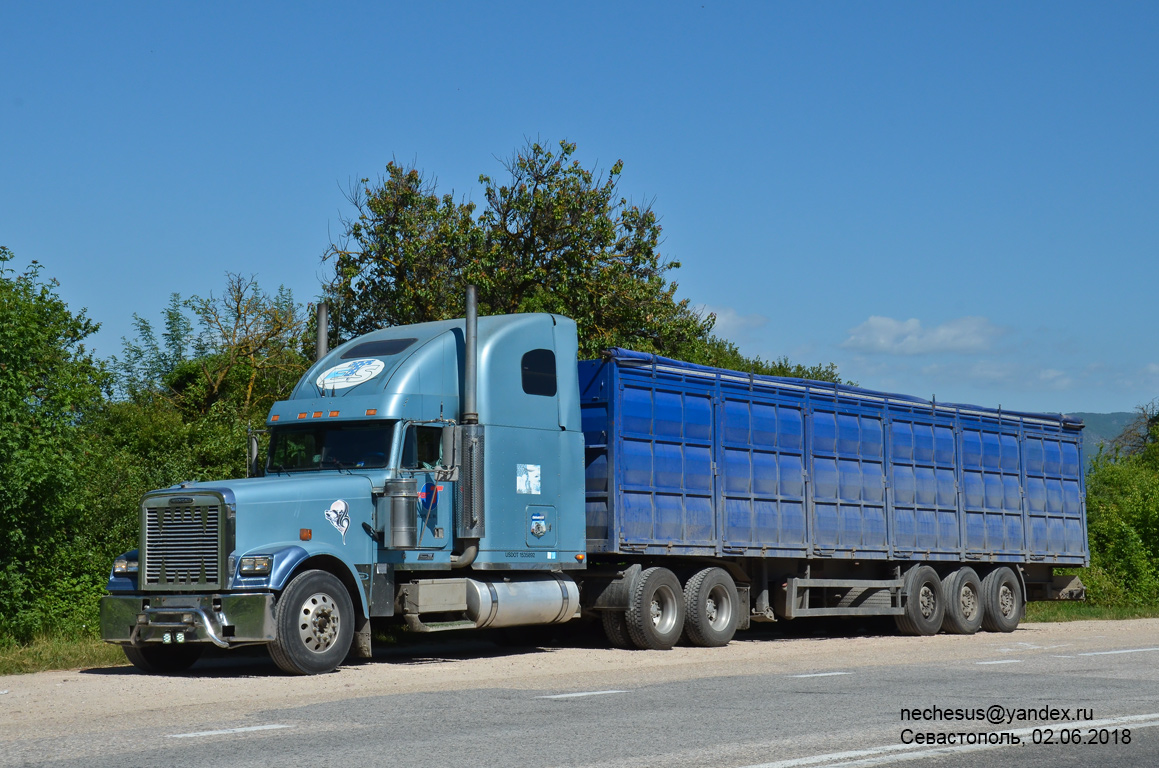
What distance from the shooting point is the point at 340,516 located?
14586 millimetres

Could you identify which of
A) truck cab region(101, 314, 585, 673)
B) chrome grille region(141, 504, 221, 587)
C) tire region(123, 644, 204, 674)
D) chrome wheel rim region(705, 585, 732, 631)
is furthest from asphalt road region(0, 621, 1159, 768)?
chrome wheel rim region(705, 585, 732, 631)

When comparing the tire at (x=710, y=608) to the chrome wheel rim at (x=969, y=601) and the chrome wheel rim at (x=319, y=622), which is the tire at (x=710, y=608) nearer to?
the chrome wheel rim at (x=319, y=622)

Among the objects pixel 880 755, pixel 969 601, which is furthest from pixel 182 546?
pixel 969 601

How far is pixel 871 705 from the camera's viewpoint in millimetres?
10633

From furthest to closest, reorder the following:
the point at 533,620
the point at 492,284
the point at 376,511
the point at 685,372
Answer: the point at 492,284, the point at 685,372, the point at 533,620, the point at 376,511

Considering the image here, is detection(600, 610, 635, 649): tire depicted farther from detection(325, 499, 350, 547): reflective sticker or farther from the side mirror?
the side mirror

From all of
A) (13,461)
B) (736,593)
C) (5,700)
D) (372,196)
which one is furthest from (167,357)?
(5,700)

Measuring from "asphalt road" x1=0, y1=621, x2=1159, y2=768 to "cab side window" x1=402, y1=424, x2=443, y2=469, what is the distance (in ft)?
7.72

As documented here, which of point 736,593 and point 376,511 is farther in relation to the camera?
point 736,593

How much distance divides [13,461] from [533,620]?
7753mm

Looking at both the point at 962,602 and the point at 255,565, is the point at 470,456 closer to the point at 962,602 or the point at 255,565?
the point at 255,565

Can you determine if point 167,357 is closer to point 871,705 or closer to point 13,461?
point 13,461

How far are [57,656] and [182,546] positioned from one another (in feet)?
9.75

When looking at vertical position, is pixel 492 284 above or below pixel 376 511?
above
